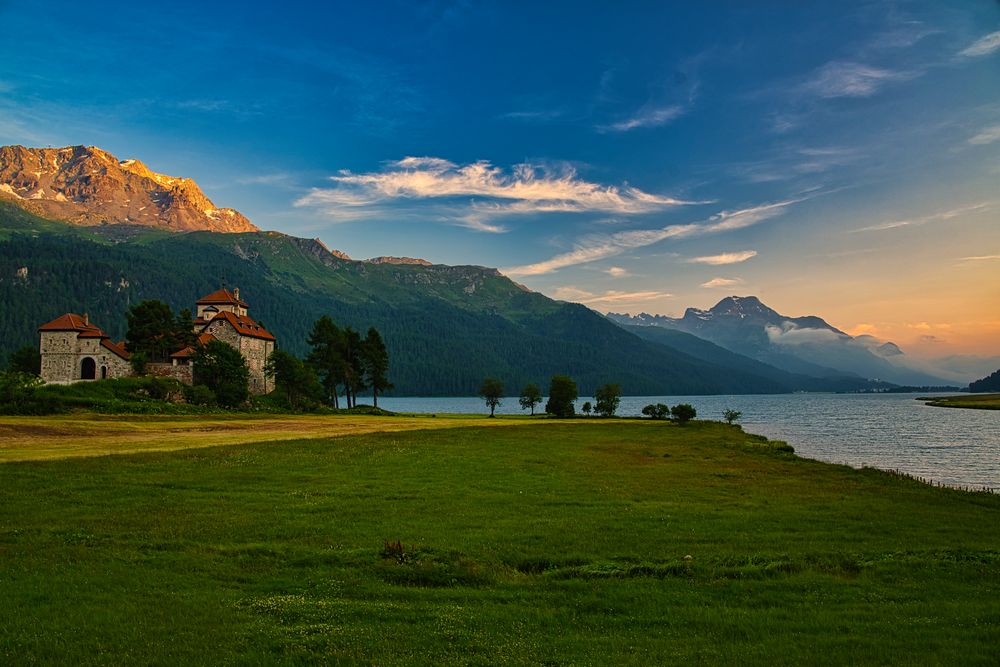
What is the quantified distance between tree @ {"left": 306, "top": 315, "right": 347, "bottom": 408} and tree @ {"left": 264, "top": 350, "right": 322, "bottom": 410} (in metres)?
4.45

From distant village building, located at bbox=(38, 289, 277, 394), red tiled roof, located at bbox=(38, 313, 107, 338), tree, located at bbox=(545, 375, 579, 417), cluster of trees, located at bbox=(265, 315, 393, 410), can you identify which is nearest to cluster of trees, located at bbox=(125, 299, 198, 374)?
distant village building, located at bbox=(38, 289, 277, 394)

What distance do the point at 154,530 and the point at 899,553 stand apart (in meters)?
27.7

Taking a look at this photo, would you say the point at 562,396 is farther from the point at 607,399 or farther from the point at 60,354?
the point at 60,354

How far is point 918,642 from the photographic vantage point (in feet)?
44.1

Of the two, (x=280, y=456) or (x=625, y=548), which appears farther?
(x=280, y=456)

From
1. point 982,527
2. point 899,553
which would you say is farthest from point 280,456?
point 982,527

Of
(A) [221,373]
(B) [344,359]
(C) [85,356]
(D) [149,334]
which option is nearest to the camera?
(A) [221,373]

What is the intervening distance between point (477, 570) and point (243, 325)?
118581mm

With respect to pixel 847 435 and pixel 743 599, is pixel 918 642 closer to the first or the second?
pixel 743 599

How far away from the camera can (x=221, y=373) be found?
107 metres

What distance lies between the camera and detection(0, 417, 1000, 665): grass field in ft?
43.2

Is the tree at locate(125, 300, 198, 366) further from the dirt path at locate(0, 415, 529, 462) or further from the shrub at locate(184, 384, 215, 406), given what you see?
the dirt path at locate(0, 415, 529, 462)

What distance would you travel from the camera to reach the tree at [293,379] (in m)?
118

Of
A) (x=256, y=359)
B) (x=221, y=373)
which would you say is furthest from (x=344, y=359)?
(x=221, y=373)
